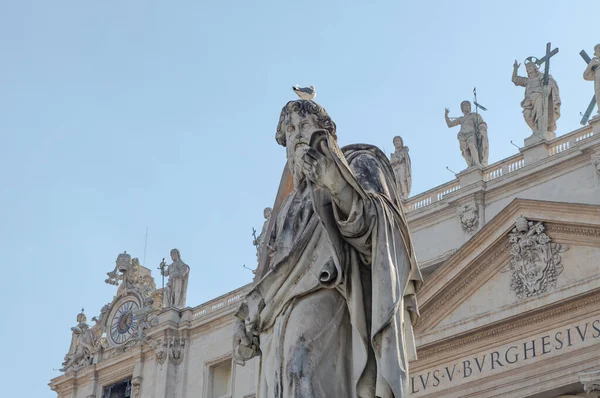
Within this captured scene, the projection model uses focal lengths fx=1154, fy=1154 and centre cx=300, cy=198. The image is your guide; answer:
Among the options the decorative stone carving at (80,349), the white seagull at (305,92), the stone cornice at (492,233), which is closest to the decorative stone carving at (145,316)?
the decorative stone carving at (80,349)

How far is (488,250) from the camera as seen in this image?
2306 centimetres

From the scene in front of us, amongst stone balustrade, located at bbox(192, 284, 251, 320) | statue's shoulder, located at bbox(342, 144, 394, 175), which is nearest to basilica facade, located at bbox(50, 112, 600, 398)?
stone balustrade, located at bbox(192, 284, 251, 320)

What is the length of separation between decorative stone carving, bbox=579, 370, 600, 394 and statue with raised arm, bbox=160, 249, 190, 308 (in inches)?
561

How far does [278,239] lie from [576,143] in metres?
19.3

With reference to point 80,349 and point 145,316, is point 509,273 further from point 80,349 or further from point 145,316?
point 80,349

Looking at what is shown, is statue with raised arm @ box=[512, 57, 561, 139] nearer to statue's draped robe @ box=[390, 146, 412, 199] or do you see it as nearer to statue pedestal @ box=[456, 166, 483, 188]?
statue pedestal @ box=[456, 166, 483, 188]

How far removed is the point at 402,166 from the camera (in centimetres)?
2675

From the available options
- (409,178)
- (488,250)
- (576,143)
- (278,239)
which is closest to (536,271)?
(488,250)

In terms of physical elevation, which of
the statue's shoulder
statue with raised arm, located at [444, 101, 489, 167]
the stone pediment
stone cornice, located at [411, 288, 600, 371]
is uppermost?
statue with raised arm, located at [444, 101, 489, 167]

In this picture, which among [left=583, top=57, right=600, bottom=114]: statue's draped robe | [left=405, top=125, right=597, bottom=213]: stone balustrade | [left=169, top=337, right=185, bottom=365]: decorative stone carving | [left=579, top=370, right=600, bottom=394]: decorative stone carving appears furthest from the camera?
[left=169, top=337, right=185, bottom=365]: decorative stone carving

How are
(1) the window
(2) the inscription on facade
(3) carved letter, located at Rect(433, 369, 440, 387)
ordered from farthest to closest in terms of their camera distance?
(1) the window, (3) carved letter, located at Rect(433, 369, 440, 387), (2) the inscription on facade

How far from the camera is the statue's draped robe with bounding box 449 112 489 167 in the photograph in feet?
83.4

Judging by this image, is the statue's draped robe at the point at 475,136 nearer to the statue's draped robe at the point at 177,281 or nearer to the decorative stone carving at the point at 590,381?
the decorative stone carving at the point at 590,381

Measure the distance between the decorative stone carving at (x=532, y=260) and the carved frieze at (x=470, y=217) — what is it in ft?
5.79
